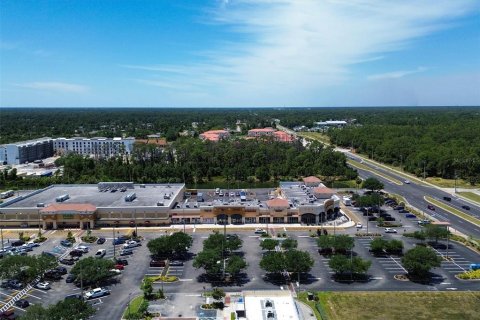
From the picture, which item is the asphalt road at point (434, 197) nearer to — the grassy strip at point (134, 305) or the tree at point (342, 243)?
the tree at point (342, 243)

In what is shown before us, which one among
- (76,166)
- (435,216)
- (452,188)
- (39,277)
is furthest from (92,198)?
(452,188)

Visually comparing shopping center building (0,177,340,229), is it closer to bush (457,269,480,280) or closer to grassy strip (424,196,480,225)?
grassy strip (424,196,480,225)

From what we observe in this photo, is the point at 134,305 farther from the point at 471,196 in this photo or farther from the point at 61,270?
the point at 471,196

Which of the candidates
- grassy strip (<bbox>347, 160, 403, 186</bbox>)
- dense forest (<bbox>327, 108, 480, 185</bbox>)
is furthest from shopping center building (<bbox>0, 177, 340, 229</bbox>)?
dense forest (<bbox>327, 108, 480, 185</bbox>)

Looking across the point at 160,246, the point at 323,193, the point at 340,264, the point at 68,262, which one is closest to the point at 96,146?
the point at 323,193

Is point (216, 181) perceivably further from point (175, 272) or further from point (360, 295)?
point (360, 295)

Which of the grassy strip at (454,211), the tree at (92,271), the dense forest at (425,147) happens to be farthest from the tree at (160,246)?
the dense forest at (425,147)
